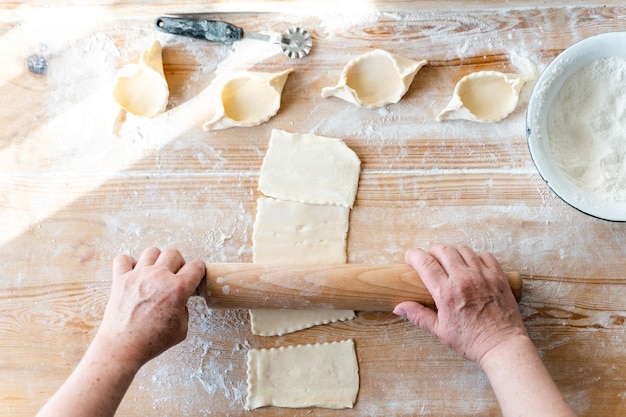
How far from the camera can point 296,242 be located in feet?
4.40

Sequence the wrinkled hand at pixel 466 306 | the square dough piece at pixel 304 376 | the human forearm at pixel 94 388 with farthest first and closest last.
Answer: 1. the square dough piece at pixel 304 376
2. the wrinkled hand at pixel 466 306
3. the human forearm at pixel 94 388

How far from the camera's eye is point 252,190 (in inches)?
54.0

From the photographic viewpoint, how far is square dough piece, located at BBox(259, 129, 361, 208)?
1352 millimetres

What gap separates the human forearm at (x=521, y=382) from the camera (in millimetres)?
1086

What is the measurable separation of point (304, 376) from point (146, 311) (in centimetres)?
39

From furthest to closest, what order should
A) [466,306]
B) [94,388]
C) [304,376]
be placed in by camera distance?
1. [304,376]
2. [466,306]
3. [94,388]

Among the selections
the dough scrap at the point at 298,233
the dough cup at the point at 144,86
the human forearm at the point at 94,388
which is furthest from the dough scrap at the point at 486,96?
the human forearm at the point at 94,388

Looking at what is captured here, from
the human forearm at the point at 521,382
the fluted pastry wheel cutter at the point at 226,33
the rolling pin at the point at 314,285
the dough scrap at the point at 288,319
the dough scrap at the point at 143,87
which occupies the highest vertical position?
the fluted pastry wheel cutter at the point at 226,33

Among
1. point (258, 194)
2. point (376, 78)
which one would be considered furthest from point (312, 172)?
point (376, 78)

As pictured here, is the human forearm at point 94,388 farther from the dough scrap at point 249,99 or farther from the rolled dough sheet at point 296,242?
the dough scrap at point 249,99

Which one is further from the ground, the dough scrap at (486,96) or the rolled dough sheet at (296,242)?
the dough scrap at (486,96)

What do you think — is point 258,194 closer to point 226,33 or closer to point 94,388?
point 226,33

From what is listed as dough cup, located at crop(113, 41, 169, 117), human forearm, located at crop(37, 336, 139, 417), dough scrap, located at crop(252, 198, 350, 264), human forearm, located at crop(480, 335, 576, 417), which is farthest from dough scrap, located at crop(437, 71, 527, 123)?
human forearm, located at crop(37, 336, 139, 417)

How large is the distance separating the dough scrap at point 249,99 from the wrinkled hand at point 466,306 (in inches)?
19.4
